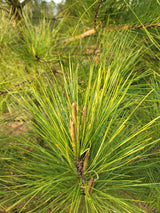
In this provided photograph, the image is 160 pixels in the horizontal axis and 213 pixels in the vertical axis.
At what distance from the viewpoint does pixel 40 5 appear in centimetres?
126

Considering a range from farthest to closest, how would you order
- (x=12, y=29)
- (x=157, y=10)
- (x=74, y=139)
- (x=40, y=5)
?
(x=40, y=5)
(x=12, y=29)
(x=157, y=10)
(x=74, y=139)

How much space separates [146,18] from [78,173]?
51cm

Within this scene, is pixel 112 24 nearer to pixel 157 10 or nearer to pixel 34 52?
pixel 157 10

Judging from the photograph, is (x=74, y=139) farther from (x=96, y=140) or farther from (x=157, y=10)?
(x=157, y=10)

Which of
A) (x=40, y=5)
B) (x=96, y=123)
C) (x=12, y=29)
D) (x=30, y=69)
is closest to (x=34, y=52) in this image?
(x=30, y=69)

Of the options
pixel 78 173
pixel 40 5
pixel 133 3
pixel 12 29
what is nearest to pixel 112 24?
pixel 133 3

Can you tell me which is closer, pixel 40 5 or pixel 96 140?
pixel 96 140

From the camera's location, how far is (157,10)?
1.70 feet

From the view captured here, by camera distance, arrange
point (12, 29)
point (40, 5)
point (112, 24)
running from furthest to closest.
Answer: point (40, 5), point (12, 29), point (112, 24)

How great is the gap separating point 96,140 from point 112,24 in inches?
18.2

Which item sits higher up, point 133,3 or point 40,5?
point 40,5

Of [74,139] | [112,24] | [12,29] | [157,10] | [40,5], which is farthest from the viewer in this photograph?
[40,5]

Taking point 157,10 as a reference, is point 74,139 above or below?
below

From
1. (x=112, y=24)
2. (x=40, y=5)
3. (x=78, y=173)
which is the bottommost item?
(x=78, y=173)
